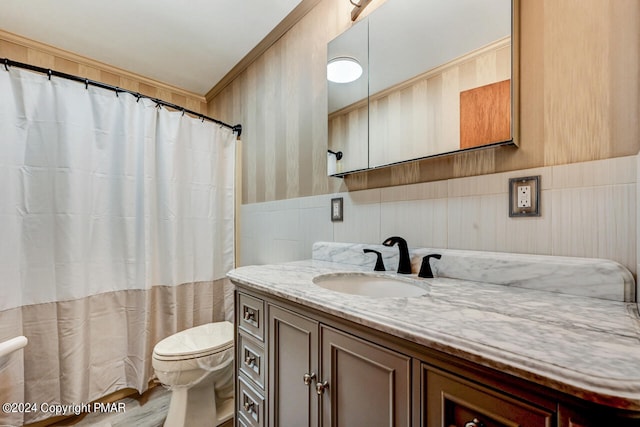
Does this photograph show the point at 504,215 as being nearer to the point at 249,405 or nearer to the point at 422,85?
the point at 422,85

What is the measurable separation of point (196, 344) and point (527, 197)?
171 cm

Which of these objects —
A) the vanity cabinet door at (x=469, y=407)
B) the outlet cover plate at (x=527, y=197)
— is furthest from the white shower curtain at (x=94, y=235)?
the outlet cover plate at (x=527, y=197)

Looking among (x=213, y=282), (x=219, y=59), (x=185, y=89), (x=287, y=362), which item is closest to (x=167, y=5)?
(x=219, y=59)

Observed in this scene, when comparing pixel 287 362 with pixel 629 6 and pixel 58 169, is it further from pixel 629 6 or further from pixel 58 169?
pixel 58 169

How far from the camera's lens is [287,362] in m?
0.91

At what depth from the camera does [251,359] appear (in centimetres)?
109

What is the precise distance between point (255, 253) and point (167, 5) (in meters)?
1.68

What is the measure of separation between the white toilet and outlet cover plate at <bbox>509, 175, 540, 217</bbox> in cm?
154

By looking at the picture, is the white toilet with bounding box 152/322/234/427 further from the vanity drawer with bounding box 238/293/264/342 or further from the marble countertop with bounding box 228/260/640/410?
the marble countertop with bounding box 228/260/640/410

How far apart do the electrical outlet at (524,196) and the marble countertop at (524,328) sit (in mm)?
271

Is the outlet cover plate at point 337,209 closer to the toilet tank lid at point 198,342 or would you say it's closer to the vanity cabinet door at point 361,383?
the vanity cabinet door at point 361,383

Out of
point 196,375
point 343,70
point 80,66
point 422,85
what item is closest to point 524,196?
point 422,85

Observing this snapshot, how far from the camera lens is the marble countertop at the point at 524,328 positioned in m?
0.38

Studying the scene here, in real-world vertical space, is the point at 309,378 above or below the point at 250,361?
above
